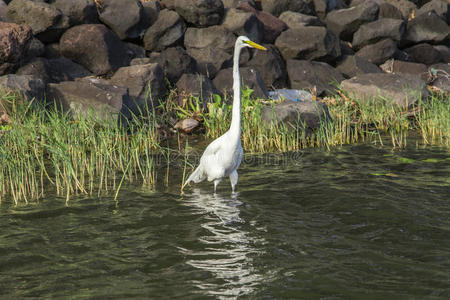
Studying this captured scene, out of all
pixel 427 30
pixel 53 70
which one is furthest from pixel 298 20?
pixel 53 70

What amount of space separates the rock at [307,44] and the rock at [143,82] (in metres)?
4.29

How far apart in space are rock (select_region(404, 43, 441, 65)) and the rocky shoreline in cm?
3

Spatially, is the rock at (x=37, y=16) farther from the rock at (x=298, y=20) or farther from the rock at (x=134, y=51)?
the rock at (x=298, y=20)

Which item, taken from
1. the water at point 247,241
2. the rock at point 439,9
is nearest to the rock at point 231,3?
the rock at point 439,9

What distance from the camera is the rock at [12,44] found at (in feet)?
34.3

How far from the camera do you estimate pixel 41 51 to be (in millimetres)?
12000

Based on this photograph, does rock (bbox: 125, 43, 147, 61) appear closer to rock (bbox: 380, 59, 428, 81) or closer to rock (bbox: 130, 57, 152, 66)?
rock (bbox: 130, 57, 152, 66)

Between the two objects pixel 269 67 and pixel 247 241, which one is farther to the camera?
pixel 269 67

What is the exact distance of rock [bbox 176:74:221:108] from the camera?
459 inches

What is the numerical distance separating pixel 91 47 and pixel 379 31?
344 inches

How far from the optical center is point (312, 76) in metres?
13.8

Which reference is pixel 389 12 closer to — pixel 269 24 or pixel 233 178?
pixel 269 24

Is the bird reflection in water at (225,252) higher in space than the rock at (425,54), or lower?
lower

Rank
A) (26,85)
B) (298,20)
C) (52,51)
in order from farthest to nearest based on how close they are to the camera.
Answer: (298,20) → (52,51) → (26,85)
